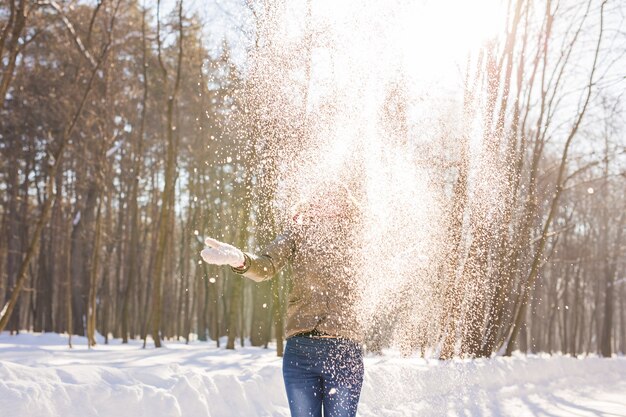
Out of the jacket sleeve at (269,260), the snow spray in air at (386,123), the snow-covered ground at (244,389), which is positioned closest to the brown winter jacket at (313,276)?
the jacket sleeve at (269,260)

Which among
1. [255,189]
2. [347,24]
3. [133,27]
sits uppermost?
[133,27]

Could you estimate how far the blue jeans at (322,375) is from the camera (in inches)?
128

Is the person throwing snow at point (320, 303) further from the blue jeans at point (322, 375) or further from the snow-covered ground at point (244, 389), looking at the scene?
the snow-covered ground at point (244, 389)

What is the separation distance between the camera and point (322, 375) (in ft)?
10.7

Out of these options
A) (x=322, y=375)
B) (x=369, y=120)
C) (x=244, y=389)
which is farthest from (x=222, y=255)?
(x=369, y=120)

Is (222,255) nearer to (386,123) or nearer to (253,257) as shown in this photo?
(253,257)

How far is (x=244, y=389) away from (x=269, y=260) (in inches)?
173

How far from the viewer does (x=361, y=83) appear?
1297 cm

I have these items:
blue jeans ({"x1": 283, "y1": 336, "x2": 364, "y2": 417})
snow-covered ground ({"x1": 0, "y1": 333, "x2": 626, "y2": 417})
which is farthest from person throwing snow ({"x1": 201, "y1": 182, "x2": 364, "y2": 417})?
snow-covered ground ({"x1": 0, "y1": 333, "x2": 626, "y2": 417})

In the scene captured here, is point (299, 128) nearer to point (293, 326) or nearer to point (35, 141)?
point (293, 326)

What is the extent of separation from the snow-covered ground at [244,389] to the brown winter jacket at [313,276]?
9.85 feet

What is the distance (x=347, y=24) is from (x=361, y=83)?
4.26 feet

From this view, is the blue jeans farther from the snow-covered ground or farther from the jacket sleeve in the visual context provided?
the snow-covered ground

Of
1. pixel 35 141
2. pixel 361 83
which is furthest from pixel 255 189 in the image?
pixel 35 141
